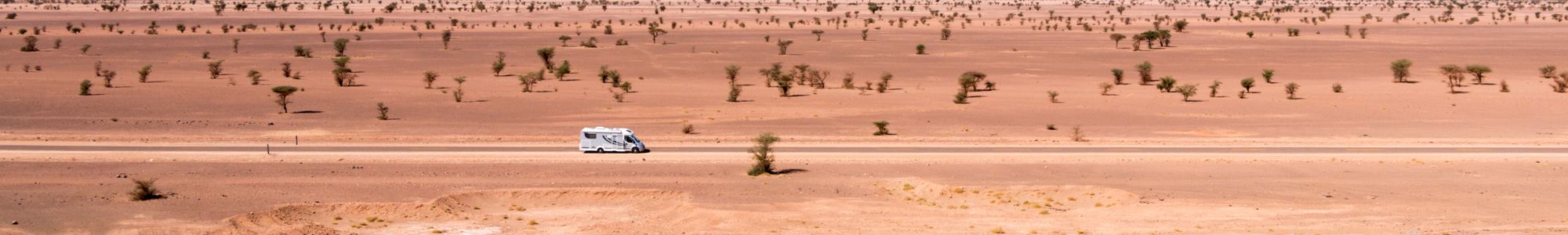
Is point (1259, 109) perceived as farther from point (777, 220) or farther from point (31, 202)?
point (31, 202)

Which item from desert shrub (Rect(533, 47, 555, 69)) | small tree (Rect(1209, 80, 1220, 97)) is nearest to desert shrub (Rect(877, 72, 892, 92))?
small tree (Rect(1209, 80, 1220, 97))

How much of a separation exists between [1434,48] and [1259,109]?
44.6m

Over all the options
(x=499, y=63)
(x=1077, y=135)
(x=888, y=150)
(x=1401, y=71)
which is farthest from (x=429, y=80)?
(x=1401, y=71)

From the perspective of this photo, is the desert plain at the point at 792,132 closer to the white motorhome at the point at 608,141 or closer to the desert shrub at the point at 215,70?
the white motorhome at the point at 608,141

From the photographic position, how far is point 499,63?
201 ft

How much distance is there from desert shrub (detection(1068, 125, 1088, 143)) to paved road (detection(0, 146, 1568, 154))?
2163 mm

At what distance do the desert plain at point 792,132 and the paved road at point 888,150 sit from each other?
40 centimetres

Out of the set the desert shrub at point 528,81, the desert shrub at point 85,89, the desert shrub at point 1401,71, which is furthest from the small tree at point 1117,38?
the desert shrub at point 85,89

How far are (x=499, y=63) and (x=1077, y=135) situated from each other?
34643 mm

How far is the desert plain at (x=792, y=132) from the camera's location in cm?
2195

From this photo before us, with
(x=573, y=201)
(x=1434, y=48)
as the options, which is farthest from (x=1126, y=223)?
(x=1434, y=48)

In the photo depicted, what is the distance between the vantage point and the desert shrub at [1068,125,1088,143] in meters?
35.4

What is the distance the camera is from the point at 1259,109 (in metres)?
44.6

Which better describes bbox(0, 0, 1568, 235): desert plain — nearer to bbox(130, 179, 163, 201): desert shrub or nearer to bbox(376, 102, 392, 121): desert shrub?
bbox(130, 179, 163, 201): desert shrub
